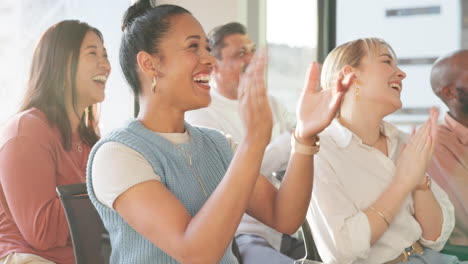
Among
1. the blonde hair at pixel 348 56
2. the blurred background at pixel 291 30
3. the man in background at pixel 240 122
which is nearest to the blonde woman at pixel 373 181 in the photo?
the blonde hair at pixel 348 56

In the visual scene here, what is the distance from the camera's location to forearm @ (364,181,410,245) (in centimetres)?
176

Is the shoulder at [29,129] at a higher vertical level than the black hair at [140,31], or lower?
lower

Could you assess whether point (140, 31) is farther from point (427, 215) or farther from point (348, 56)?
point (427, 215)

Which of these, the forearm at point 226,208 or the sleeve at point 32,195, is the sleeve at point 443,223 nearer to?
the forearm at point 226,208

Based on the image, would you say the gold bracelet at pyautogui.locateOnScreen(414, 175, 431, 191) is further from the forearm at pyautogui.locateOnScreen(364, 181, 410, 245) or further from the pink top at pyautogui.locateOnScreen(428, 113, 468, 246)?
the pink top at pyautogui.locateOnScreen(428, 113, 468, 246)

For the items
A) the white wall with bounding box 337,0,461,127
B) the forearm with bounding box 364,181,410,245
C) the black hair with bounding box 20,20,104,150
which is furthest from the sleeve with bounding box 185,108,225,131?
the white wall with bounding box 337,0,461,127

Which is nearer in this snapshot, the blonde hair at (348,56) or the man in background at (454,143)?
the blonde hair at (348,56)

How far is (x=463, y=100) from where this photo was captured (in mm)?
2551

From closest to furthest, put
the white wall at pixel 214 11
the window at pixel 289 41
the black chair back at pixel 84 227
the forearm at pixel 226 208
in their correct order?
the forearm at pixel 226 208 < the black chair back at pixel 84 227 < the white wall at pixel 214 11 < the window at pixel 289 41

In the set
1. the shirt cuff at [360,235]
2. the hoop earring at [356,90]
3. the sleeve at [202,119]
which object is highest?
the hoop earring at [356,90]

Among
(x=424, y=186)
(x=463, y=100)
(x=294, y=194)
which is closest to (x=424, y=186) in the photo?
(x=424, y=186)

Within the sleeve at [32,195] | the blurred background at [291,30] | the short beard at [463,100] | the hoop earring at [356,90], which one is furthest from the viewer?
the blurred background at [291,30]

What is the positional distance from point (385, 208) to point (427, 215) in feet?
0.61

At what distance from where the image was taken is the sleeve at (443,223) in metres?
1.89
